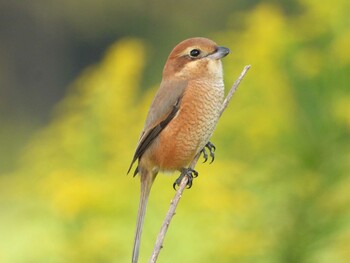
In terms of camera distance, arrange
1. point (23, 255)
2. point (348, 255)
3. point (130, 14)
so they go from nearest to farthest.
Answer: point (348, 255), point (23, 255), point (130, 14)

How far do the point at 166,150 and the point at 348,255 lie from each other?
112cm

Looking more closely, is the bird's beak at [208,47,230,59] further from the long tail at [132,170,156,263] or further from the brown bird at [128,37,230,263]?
the long tail at [132,170,156,263]

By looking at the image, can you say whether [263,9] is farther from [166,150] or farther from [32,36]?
[32,36]

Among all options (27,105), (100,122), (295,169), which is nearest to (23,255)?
(100,122)

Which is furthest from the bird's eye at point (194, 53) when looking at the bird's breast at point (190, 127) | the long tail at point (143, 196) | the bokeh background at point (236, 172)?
the bokeh background at point (236, 172)

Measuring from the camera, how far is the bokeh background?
4.46m

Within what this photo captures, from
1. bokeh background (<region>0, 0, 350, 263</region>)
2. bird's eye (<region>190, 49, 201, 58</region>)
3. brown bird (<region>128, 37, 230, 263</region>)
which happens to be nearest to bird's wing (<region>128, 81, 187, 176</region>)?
brown bird (<region>128, 37, 230, 263</region>)

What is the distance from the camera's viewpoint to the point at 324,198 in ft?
14.6

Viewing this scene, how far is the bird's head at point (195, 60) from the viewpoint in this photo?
11.3 ft

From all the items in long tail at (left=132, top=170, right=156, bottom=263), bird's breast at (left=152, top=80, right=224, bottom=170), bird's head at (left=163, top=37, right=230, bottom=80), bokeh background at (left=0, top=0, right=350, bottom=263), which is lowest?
long tail at (left=132, top=170, right=156, bottom=263)

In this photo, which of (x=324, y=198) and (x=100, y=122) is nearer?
(x=324, y=198)

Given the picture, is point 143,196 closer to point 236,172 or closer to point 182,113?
point 182,113

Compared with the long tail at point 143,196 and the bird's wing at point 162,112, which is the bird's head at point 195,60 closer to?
the bird's wing at point 162,112

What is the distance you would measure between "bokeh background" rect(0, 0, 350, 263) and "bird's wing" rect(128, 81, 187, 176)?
3.30 feet
